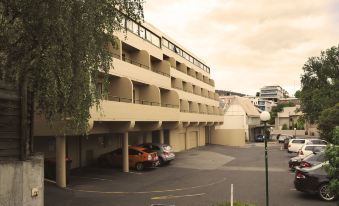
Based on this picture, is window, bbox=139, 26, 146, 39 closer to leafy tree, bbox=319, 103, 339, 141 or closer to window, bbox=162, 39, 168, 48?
window, bbox=162, 39, 168, 48

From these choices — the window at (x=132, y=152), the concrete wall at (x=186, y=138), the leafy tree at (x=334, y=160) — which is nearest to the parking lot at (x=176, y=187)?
the window at (x=132, y=152)

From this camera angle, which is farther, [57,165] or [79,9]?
[57,165]

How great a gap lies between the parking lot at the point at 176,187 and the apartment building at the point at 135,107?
2010mm

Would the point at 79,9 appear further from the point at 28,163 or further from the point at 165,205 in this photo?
the point at 165,205

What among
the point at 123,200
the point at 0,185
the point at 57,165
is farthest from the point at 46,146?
the point at 0,185

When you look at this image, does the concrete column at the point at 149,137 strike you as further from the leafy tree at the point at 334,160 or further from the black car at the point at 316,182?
the leafy tree at the point at 334,160

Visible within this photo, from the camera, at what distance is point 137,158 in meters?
28.2

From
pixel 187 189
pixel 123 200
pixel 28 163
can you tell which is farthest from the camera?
pixel 187 189

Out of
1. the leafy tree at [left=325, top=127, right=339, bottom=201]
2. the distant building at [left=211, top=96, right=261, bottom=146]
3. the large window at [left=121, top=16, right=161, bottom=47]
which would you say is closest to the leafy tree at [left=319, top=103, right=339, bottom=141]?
the distant building at [left=211, top=96, right=261, bottom=146]

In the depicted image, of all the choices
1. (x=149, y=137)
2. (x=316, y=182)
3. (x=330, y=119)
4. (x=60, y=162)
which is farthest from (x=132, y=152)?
(x=330, y=119)

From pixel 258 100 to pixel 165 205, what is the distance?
492 ft

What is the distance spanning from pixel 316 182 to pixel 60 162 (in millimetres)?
12282

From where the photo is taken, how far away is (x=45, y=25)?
38.6 ft

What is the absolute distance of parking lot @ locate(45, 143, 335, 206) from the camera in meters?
17.0
